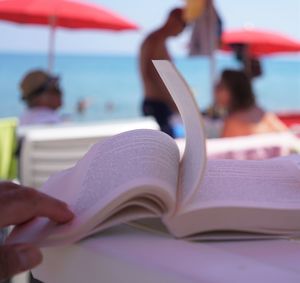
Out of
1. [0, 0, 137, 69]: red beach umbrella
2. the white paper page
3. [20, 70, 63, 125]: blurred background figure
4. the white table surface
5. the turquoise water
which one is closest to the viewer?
→ the white table surface

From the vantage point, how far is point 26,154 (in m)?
2.30

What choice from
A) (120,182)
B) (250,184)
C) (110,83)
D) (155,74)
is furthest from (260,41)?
(110,83)

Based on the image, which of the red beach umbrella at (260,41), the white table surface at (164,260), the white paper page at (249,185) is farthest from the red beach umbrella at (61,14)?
the white table surface at (164,260)

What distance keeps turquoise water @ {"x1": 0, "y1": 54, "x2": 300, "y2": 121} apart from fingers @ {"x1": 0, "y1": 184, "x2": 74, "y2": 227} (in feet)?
55.8

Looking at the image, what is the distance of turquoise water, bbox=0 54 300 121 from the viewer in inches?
881

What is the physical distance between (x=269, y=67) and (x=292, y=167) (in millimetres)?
40206

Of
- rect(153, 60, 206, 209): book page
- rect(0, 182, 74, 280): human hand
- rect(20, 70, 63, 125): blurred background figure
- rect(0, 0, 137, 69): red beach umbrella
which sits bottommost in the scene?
rect(20, 70, 63, 125): blurred background figure

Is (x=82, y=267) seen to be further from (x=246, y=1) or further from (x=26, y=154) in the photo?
(x=246, y=1)

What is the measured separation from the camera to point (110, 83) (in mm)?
30078

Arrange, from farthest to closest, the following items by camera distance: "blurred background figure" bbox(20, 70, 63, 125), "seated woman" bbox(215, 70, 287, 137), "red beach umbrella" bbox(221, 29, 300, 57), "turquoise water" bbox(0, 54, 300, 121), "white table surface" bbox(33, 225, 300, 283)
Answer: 1. "turquoise water" bbox(0, 54, 300, 121)
2. "red beach umbrella" bbox(221, 29, 300, 57)
3. "blurred background figure" bbox(20, 70, 63, 125)
4. "seated woman" bbox(215, 70, 287, 137)
5. "white table surface" bbox(33, 225, 300, 283)

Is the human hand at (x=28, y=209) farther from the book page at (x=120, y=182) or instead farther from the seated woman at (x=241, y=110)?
the seated woman at (x=241, y=110)

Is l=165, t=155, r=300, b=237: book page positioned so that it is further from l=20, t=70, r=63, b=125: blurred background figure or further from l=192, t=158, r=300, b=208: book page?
l=20, t=70, r=63, b=125: blurred background figure

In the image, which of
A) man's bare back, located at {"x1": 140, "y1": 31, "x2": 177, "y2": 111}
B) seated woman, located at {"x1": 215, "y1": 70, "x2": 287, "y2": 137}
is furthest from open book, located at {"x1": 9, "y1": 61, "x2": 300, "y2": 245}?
man's bare back, located at {"x1": 140, "y1": 31, "x2": 177, "y2": 111}

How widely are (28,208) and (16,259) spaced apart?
72 mm
